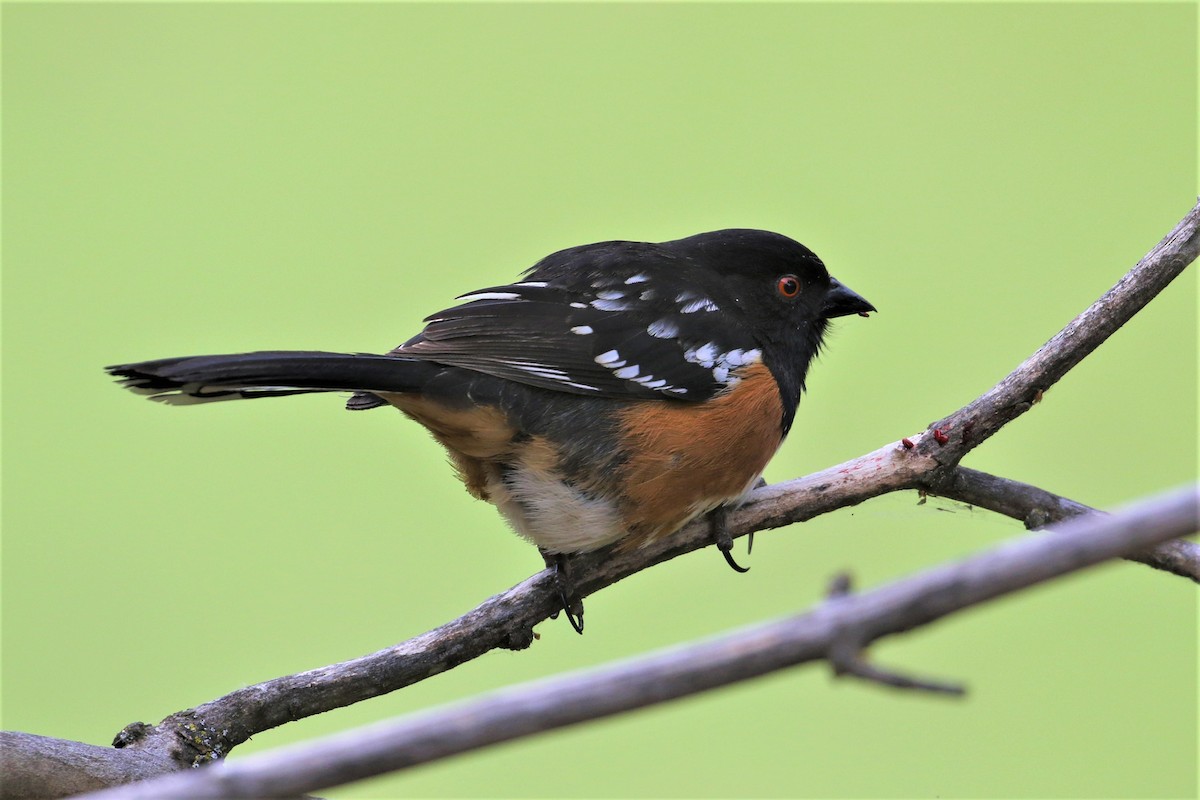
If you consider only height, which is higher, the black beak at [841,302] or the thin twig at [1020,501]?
the black beak at [841,302]

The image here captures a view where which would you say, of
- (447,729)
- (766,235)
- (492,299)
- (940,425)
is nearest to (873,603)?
(447,729)

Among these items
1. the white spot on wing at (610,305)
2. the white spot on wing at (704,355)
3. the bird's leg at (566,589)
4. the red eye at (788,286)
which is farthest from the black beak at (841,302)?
the bird's leg at (566,589)

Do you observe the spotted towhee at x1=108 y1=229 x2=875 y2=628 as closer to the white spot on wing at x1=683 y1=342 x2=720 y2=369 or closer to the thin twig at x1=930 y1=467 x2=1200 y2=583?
the white spot on wing at x1=683 y1=342 x2=720 y2=369

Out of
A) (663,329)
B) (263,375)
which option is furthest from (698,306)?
(263,375)

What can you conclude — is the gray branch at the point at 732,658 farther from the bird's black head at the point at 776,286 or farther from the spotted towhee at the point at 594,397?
the bird's black head at the point at 776,286

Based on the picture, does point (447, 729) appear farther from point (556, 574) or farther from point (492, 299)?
point (492, 299)

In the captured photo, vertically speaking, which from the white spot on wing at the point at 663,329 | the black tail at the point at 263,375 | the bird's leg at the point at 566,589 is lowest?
the bird's leg at the point at 566,589

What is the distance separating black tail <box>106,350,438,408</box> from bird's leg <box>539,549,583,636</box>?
1.74ft

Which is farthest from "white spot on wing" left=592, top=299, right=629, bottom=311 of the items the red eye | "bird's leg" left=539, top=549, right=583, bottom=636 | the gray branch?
the gray branch

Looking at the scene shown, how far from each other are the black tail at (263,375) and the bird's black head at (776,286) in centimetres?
96

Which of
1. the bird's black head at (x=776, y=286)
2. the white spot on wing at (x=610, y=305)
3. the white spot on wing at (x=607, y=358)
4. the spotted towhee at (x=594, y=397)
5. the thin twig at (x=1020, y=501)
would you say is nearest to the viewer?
the thin twig at (x=1020, y=501)

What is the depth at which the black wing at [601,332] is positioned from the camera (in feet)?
7.77

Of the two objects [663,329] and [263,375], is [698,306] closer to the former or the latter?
[663,329]

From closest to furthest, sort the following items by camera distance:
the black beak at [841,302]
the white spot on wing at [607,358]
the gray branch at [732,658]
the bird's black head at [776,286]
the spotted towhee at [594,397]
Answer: the gray branch at [732,658], the spotted towhee at [594,397], the white spot on wing at [607,358], the bird's black head at [776,286], the black beak at [841,302]
